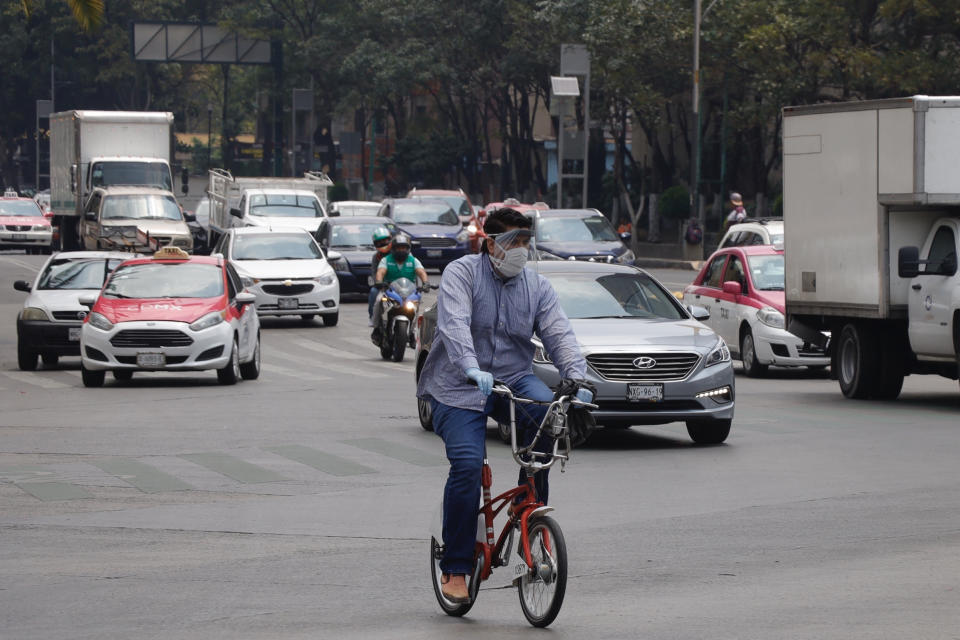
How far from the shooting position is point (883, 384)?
754 inches

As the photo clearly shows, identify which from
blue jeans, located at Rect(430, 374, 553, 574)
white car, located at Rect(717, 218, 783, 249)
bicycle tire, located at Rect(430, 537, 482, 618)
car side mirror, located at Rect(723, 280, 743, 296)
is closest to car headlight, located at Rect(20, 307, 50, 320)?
car side mirror, located at Rect(723, 280, 743, 296)

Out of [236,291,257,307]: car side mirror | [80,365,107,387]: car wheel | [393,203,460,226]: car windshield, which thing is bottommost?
[80,365,107,387]: car wheel

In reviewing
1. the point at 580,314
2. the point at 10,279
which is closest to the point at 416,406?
the point at 580,314

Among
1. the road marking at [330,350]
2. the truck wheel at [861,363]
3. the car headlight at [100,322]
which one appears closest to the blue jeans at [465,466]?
the truck wheel at [861,363]

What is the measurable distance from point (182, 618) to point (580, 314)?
8.28 metres

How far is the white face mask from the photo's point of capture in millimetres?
7727

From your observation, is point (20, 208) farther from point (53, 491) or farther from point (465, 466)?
point (465, 466)

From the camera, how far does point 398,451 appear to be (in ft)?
48.1

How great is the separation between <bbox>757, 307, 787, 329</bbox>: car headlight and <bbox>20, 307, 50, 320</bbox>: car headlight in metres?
9.34

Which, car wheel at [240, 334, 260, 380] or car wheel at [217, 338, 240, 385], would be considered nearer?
car wheel at [217, 338, 240, 385]

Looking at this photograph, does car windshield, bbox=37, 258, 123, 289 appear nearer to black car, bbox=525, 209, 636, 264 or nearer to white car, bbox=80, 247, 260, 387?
white car, bbox=80, 247, 260, 387

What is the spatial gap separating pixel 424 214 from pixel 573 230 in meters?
7.39

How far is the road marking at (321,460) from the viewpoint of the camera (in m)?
13.5

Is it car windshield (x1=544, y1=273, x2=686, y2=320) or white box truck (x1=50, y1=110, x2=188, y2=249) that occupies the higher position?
white box truck (x1=50, y1=110, x2=188, y2=249)
